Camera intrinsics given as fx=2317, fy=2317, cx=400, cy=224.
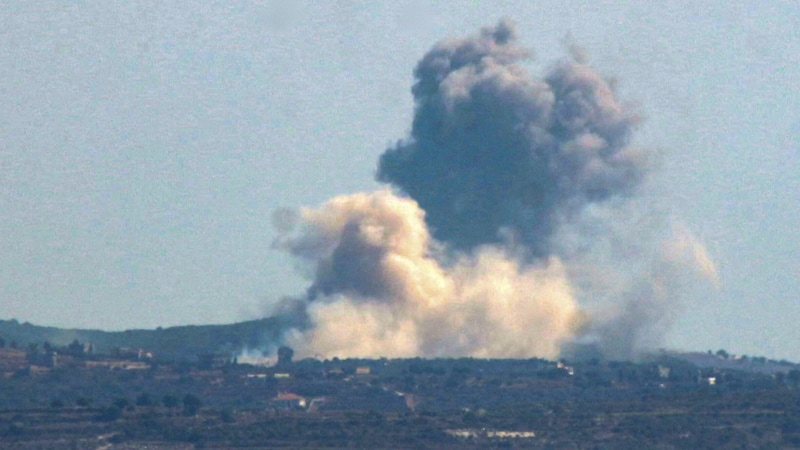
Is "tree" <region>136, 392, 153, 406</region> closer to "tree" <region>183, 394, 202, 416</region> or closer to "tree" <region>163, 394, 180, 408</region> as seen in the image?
"tree" <region>163, 394, 180, 408</region>

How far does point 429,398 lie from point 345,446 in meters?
33.7

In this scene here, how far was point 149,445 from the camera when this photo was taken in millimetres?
153500

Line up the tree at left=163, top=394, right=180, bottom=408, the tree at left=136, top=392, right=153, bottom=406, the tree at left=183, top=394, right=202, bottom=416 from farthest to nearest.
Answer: the tree at left=136, top=392, right=153, bottom=406, the tree at left=163, top=394, right=180, bottom=408, the tree at left=183, top=394, right=202, bottom=416

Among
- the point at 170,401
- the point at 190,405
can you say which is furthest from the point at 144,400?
the point at 190,405

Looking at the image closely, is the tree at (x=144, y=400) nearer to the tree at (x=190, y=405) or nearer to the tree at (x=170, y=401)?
the tree at (x=170, y=401)

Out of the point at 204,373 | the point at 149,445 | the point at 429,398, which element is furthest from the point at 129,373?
the point at 149,445

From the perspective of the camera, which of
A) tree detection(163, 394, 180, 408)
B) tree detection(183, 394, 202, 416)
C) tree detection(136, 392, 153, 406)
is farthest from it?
tree detection(136, 392, 153, 406)

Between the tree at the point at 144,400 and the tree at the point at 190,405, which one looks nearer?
the tree at the point at 190,405

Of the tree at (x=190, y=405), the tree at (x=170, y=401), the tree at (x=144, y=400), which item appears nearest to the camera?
the tree at (x=190, y=405)

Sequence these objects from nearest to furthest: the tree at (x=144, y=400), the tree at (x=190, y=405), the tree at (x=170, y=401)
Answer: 1. the tree at (x=190, y=405)
2. the tree at (x=170, y=401)
3. the tree at (x=144, y=400)

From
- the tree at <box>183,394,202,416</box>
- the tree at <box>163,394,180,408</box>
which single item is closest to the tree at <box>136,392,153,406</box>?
the tree at <box>163,394,180,408</box>

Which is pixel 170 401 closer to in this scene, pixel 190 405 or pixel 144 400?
pixel 144 400

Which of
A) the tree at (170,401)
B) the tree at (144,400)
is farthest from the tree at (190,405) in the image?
the tree at (144,400)

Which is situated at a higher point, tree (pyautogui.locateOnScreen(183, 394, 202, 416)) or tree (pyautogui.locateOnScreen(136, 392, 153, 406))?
tree (pyautogui.locateOnScreen(136, 392, 153, 406))
